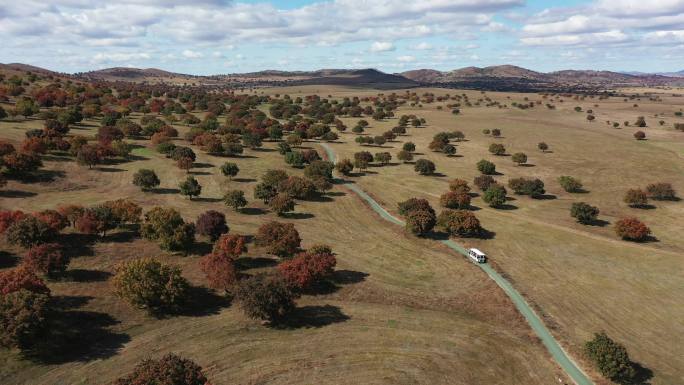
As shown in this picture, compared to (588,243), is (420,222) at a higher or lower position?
higher

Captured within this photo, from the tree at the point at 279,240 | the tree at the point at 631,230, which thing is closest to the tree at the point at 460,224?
the tree at the point at 631,230

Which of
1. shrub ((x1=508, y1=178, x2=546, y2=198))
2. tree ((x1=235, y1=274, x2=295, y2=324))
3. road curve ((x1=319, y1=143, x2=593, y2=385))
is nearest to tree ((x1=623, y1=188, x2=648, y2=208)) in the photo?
shrub ((x1=508, y1=178, x2=546, y2=198))

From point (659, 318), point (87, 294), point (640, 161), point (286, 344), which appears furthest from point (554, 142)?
point (87, 294)

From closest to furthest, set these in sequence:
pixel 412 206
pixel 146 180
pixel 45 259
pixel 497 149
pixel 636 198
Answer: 1. pixel 45 259
2. pixel 412 206
3. pixel 146 180
4. pixel 636 198
5. pixel 497 149

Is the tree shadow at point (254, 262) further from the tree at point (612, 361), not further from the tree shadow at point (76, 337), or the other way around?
the tree at point (612, 361)

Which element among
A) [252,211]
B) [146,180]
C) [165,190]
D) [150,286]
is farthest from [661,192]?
[146,180]

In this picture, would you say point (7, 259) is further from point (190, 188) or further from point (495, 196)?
point (495, 196)
